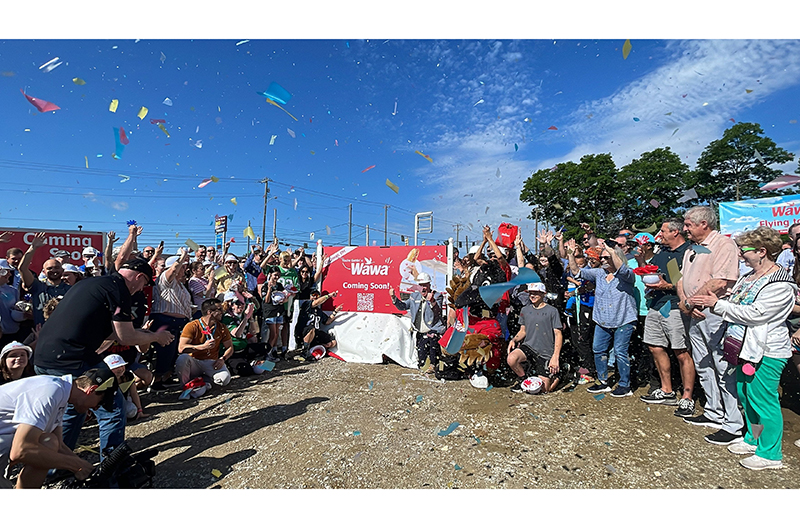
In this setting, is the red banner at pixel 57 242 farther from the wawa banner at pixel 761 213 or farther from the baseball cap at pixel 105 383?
the wawa banner at pixel 761 213

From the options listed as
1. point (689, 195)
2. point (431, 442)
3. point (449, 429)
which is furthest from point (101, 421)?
point (689, 195)

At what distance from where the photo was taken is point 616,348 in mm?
4492

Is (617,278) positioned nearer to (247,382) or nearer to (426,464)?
(426,464)

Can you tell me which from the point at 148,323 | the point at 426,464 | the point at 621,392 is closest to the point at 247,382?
the point at 148,323

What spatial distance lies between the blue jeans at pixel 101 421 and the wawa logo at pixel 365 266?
18.0 ft

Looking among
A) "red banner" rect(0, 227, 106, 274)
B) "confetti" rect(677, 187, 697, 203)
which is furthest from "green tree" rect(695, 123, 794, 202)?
"red banner" rect(0, 227, 106, 274)

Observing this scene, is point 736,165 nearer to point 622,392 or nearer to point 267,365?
point 622,392

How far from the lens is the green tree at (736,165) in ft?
43.7

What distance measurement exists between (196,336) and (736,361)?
6078mm

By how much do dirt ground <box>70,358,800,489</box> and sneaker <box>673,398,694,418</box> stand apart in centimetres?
11

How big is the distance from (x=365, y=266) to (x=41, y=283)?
209 inches

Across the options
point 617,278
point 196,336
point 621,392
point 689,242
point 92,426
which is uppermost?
point 689,242

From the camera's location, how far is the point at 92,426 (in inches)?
163

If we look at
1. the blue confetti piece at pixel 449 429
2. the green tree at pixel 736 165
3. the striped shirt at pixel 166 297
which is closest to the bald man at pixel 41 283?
the striped shirt at pixel 166 297
